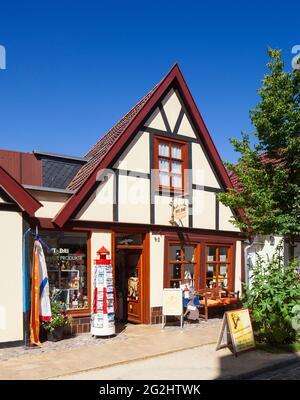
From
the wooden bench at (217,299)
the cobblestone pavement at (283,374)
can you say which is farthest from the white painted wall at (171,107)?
the cobblestone pavement at (283,374)

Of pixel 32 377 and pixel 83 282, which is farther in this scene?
pixel 83 282

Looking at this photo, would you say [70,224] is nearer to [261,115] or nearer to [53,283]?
[53,283]

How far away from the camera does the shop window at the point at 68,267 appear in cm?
1025

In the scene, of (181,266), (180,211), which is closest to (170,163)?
(180,211)

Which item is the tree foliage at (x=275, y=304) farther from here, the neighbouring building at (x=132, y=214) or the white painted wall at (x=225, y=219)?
the white painted wall at (x=225, y=219)

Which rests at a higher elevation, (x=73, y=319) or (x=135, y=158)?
(x=135, y=158)

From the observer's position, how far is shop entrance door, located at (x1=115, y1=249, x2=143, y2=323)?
474 inches

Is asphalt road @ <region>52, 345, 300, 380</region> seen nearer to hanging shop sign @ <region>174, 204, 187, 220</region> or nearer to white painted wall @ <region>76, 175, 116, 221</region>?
white painted wall @ <region>76, 175, 116, 221</region>

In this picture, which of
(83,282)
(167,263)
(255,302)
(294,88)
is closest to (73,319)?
(83,282)

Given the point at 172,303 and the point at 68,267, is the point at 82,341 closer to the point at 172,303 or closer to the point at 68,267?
the point at 68,267

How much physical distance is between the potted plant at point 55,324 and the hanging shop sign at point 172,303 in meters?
2.71

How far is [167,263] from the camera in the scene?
1215 centimetres

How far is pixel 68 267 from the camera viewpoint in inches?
412

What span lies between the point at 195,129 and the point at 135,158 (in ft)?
8.70
